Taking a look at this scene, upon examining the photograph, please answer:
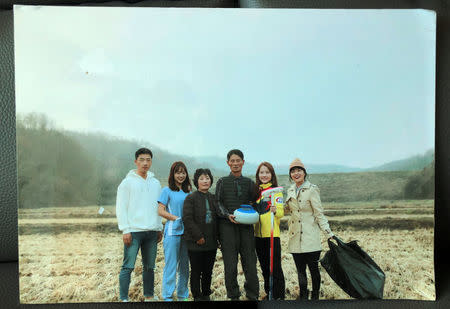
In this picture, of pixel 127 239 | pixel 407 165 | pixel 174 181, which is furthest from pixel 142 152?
pixel 407 165

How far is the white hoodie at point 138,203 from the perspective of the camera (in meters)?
1.61

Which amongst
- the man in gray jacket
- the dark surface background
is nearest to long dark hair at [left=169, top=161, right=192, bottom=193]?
the man in gray jacket

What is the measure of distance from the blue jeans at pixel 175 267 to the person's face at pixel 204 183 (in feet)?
0.58

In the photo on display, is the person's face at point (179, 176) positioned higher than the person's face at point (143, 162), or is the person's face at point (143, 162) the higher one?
the person's face at point (143, 162)

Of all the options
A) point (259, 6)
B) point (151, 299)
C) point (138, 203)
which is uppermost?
point (259, 6)

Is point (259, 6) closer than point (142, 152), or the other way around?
point (142, 152)

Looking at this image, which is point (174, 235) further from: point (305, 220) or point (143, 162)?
point (305, 220)

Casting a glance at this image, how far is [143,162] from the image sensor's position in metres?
1.61

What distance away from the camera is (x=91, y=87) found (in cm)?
160

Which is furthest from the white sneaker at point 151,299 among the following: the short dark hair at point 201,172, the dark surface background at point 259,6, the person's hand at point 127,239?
the short dark hair at point 201,172

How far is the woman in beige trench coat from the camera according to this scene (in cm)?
163

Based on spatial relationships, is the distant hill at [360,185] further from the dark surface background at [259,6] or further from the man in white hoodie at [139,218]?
the man in white hoodie at [139,218]

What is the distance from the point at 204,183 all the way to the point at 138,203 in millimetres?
229

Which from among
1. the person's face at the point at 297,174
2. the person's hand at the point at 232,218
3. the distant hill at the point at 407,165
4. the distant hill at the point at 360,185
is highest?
the distant hill at the point at 407,165
